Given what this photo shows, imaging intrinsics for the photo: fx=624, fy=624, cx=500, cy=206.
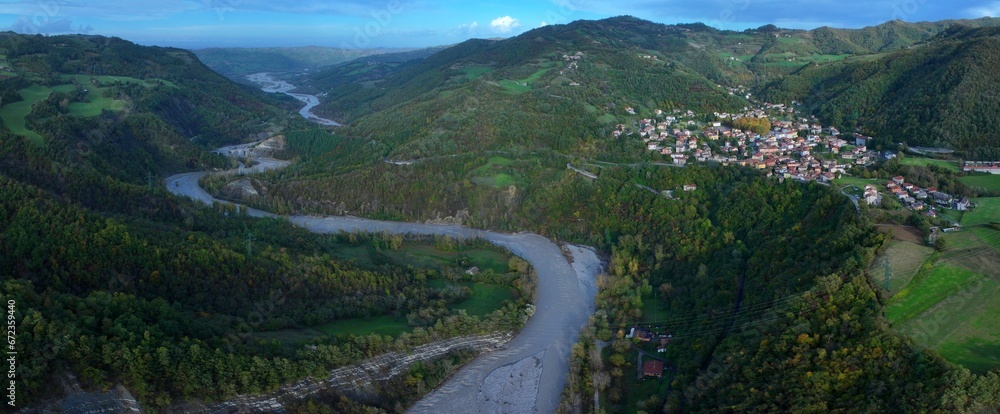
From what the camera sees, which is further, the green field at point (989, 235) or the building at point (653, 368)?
the building at point (653, 368)

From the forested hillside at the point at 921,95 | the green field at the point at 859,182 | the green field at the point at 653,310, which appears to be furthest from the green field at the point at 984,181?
the green field at the point at 653,310

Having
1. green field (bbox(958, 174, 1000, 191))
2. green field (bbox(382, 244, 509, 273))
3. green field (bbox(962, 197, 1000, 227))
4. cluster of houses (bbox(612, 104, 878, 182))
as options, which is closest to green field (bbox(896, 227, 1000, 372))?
green field (bbox(962, 197, 1000, 227))

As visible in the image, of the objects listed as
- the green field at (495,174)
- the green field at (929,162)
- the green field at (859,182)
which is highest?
the green field at (929,162)

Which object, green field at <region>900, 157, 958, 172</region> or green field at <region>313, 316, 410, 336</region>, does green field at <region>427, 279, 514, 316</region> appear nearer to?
green field at <region>313, 316, 410, 336</region>

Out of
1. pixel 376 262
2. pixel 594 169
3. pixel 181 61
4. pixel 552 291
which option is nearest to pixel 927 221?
pixel 552 291

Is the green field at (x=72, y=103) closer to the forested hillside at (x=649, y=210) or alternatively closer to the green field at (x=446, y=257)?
the forested hillside at (x=649, y=210)

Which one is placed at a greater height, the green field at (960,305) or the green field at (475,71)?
the green field at (475,71)
